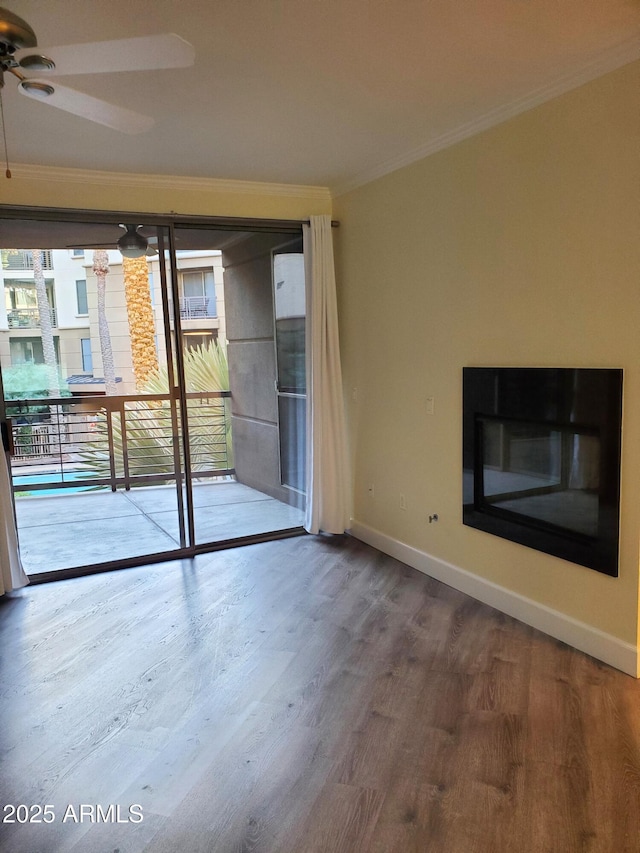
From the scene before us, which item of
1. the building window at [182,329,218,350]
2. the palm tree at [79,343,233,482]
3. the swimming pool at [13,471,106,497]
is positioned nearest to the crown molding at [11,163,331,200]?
the building window at [182,329,218,350]

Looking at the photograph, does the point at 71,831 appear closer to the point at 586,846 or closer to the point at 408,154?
the point at 586,846

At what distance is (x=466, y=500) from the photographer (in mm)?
3520

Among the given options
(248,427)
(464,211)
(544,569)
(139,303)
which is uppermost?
(464,211)

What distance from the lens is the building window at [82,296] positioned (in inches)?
158

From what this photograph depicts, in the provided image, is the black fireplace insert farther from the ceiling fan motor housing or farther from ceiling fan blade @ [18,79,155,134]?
the ceiling fan motor housing

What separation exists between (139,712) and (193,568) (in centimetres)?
164

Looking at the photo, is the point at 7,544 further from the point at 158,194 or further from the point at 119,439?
the point at 158,194

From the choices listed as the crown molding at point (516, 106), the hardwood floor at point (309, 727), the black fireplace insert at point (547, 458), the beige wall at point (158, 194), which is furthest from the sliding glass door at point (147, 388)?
the black fireplace insert at point (547, 458)

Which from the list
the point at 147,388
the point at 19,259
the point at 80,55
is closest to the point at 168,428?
the point at 147,388

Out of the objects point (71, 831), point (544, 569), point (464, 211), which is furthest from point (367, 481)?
point (71, 831)

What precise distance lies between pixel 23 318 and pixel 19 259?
1.16ft

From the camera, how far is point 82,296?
159 inches

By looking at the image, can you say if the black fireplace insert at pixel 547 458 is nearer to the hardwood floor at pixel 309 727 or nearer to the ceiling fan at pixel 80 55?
the hardwood floor at pixel 309 727

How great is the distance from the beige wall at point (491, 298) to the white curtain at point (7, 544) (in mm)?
2323
